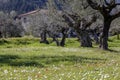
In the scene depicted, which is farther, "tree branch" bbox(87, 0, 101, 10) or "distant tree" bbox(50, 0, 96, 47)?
"distant tree" bbox(50, 0, 96, 47)

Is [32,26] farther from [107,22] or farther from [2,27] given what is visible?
[107,22]

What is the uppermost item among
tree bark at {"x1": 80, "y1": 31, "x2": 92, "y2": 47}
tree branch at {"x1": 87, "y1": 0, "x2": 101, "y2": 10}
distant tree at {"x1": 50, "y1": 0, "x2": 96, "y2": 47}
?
tree branch at {"x1": 87, "y1": 0, "x2": 101, "y2": 10}

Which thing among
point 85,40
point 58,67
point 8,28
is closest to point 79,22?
point 85,40

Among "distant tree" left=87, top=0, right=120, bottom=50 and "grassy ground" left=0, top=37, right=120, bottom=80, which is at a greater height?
"distant tree" left=87, top=0, right=120, bottom=50

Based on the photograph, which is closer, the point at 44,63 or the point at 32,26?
the point at 44,63

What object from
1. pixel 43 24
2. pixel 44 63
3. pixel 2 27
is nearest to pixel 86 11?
pixel 44 63

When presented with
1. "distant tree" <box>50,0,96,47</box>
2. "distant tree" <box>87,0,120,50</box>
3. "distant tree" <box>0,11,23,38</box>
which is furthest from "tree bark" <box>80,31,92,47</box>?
"distant tree" <box>0,11,23,38</box>

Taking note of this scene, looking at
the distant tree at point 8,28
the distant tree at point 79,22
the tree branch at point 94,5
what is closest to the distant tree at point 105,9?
the tree branch at point 94,5

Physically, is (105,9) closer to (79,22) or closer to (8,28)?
(79,22)

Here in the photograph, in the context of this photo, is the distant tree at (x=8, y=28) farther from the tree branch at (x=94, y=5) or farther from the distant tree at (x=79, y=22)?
the tree branch at (x=94, y=5)

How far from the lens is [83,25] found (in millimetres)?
55406

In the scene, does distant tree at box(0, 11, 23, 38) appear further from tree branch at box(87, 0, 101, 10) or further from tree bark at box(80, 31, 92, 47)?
tree branch at box(87, 0, 101, 10)

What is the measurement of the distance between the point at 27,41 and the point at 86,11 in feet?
165

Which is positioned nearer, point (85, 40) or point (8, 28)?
point (85, 40)
